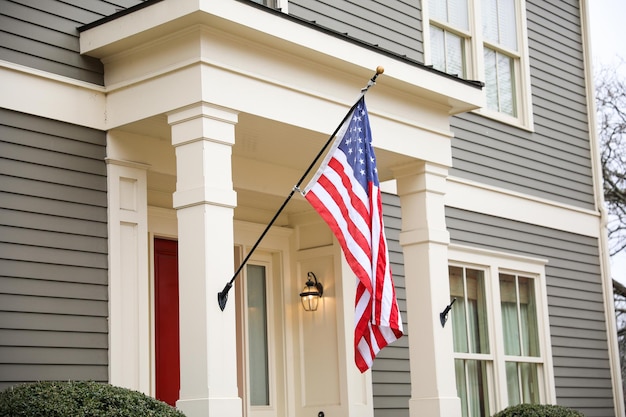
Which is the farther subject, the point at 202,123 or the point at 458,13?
the point at 458,13

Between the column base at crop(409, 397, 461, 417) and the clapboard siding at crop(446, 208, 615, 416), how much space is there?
11.4ft

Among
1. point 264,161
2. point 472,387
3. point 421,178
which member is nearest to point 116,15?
point 264,161

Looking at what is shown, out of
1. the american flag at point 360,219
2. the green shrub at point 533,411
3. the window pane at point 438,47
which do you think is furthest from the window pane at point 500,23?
the american flag at point 360,219

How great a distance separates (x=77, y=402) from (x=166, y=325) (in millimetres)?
2701

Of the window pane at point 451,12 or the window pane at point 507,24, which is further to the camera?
the window pane at point 507,24

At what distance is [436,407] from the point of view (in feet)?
26.6

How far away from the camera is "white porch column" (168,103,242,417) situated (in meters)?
6.37

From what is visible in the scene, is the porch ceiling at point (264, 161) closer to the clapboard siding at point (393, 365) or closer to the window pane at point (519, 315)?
the clapboard siding at point (393, 365)

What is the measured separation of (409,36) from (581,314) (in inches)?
175

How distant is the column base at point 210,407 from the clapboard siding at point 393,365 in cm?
348

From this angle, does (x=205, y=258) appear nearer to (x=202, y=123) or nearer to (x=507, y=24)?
(x=202, y=123)

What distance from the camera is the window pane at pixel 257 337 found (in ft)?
30.5

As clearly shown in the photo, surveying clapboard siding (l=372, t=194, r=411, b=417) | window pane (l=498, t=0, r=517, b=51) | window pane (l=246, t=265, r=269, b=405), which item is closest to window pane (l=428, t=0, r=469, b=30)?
window pane (l=498, t=0, r=517, b=51)

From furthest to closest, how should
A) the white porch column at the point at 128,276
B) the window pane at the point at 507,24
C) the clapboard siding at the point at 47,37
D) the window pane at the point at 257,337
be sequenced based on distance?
the window pane at the point at 507,24
the window pane at the point at 257,337
the white porch column at the point at 128,276
the clapboard siding at the point at 47,37
